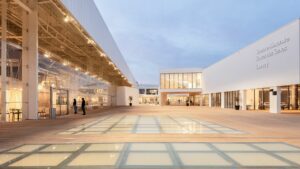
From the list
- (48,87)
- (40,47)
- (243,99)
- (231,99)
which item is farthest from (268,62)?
(40,47)

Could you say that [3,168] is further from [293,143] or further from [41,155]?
[293,143]

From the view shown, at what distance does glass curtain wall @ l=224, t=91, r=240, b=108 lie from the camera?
39044 mm

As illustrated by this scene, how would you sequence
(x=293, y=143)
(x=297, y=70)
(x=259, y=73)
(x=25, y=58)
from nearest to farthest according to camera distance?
(x=293, y=143)
(x=25, y=58)
(x=297, y=70)
(x=259, y=73)

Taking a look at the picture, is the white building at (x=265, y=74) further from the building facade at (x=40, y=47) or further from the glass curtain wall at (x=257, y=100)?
the building facade at (x=40, y=47)

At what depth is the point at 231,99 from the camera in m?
41.8

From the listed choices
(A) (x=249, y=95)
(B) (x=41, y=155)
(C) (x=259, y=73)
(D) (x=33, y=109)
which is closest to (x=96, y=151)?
(B) (x=41, y=155)

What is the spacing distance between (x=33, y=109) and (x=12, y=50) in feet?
17.0

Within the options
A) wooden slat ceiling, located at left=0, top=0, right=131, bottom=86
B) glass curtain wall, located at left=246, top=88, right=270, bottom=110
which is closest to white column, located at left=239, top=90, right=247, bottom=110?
glass curtain wall, located at left=246, top=88, right=270, bottom=110

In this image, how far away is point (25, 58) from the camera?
17.6 metres

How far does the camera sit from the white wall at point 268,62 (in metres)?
24.8

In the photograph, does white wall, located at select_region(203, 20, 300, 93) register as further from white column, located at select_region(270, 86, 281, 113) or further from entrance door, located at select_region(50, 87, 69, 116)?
entrance door, located at select_region(50, 87, 69, 116)

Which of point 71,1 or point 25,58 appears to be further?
point 25,58

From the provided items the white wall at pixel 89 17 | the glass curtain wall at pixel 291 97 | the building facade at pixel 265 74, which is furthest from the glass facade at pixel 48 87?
the glass curtain wall at pixel 291 97

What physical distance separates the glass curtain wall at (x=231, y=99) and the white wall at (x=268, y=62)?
2.54ft
